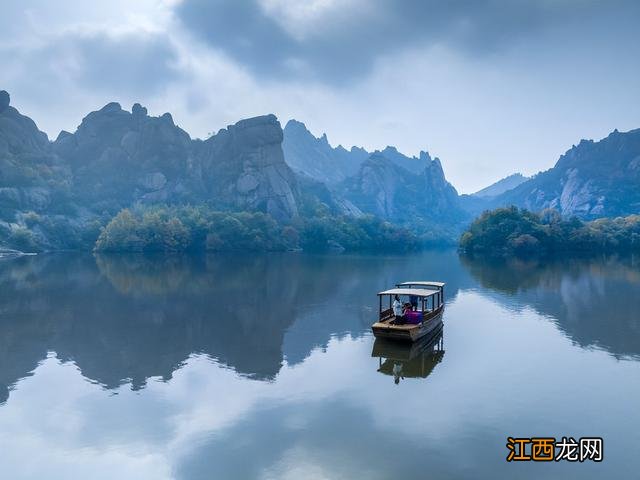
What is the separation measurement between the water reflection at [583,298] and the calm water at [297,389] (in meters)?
0.38

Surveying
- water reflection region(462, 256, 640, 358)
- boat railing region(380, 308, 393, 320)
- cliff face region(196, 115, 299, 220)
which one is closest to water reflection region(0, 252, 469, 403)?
boat railing region(380, 308, 393, 320)

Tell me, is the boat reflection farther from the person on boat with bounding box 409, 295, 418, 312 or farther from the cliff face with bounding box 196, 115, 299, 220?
the cliff face with bounding box 196, 115, 299, 220

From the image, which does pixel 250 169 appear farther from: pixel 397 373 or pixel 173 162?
pixel 397 373

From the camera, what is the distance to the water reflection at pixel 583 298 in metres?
35.0

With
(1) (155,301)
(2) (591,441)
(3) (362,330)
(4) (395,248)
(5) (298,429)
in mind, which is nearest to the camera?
(2) (591,441)

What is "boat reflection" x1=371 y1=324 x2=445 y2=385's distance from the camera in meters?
26.6

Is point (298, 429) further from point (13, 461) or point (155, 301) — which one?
point (155, 301)

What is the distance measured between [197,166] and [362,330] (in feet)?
548

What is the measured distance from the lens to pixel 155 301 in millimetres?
48406

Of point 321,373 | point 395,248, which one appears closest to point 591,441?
point 321,373

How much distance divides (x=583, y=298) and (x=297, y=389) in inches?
1666

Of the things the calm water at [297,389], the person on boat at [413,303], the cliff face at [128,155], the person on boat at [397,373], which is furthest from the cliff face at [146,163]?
the person on boat at [397,373]

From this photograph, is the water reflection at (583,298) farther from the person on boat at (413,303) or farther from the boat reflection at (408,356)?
the person on boat at (413,303)

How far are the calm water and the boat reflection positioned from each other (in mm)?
188
